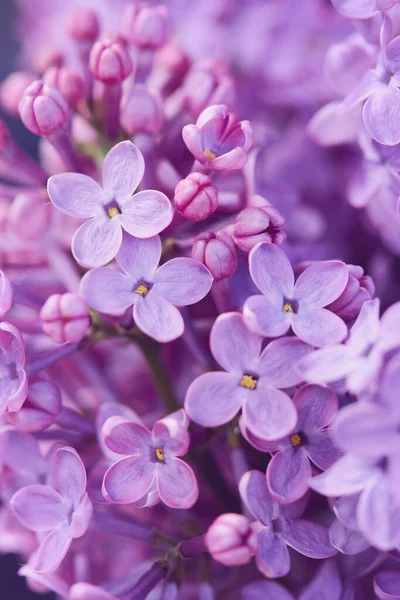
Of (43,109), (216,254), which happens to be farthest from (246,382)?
(43,109)

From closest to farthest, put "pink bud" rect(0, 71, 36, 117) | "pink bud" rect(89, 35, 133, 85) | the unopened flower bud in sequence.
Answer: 1. the unopened flower bud
2. "pink bud" rect(89, 35, 133, 85)
3. "pink bud" rect(0, 71, 36, 117)

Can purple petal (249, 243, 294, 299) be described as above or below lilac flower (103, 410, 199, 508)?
above

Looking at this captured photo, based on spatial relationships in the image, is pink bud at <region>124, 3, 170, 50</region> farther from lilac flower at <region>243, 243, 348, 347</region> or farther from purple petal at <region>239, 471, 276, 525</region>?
purple petal at <region>239, 471, 276, 525</region>

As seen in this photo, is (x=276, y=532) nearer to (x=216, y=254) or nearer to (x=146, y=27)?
(x=216, y=254)

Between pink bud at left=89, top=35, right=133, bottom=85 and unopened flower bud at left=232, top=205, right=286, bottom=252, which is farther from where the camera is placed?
pink bud at left=89, top=35, right=133, bottom=85

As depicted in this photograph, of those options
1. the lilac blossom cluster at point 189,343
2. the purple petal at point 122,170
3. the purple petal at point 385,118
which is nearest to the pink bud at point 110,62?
the lilac blossom cluster at point 189,343

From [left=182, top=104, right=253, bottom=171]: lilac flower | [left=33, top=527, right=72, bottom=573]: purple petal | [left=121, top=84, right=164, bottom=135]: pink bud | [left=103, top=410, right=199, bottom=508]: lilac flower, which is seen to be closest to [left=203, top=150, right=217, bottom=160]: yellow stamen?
[left=182, top=104, right=253, bottom=171]: lilac flower

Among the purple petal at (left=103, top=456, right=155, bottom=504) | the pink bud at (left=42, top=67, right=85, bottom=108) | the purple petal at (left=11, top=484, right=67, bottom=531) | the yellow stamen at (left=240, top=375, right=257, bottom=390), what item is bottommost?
the purple petal at (left=11, top=484, right=67, bottom=531)
